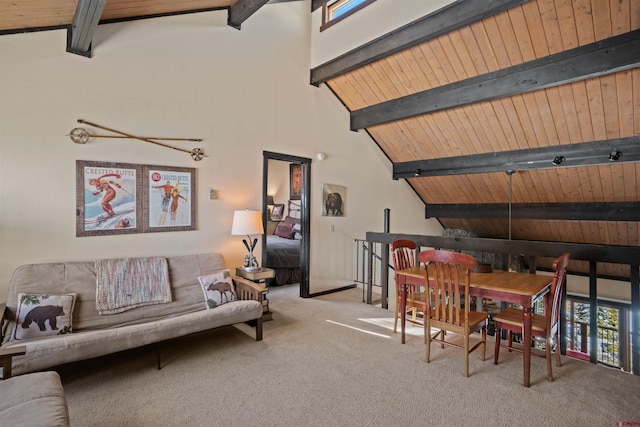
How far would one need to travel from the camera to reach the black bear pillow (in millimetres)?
2438

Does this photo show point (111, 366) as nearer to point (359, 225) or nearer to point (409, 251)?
point (409, 251)

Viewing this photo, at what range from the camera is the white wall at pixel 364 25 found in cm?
388

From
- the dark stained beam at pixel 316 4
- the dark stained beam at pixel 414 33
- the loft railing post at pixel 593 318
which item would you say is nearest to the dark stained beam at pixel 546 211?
the loft railing post at pixel 593 318

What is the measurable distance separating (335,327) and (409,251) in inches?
48.6

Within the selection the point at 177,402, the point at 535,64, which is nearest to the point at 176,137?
the point at 177,402

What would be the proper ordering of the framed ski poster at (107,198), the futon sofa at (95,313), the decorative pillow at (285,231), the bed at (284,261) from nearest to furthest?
1. the futon sofa at (95,313)
2. the framed ski poster at (107,198)
3. the bed at (284,261)
4. the decorative pillow at (285,231)

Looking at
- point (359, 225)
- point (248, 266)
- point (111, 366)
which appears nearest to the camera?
point (111, 366)

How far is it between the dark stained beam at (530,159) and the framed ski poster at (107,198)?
4588 mm

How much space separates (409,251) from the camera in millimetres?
3820

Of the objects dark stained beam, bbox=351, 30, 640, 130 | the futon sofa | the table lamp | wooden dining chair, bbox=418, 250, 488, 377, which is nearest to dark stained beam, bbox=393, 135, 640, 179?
dark stained beam, bbox=351, 30, 640, 130

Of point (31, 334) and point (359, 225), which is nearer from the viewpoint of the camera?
point (31, 334)

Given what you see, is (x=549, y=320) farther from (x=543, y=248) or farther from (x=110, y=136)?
(x=110, y=136)

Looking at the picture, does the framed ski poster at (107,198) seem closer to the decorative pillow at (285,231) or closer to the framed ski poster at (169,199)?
the framed ski poster at (169,199)

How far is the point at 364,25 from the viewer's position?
446 centimetres
